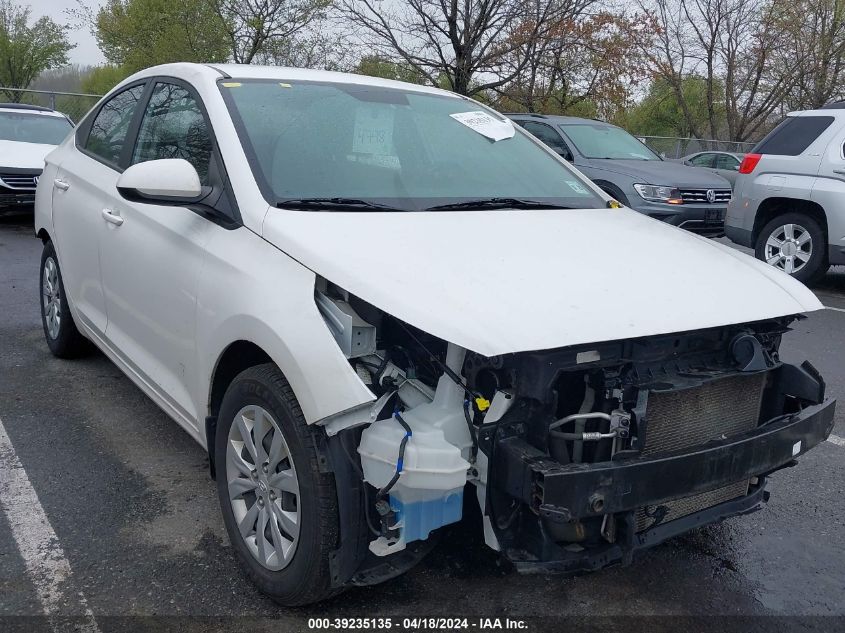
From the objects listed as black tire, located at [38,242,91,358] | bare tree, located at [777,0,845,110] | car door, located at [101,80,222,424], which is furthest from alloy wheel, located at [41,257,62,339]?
bare tree, located at [777,0,845,110]

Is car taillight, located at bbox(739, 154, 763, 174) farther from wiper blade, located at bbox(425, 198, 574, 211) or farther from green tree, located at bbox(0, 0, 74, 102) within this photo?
green tree, located at bbox(0, 0, 74, 102)

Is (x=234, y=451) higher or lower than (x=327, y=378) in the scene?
lower

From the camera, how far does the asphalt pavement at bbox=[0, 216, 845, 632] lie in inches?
106

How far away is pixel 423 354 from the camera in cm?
253

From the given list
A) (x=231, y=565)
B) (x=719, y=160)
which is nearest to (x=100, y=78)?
(x=719, y=160)

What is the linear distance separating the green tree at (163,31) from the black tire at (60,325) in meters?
19.9

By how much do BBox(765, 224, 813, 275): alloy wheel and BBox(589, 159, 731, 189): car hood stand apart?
1.67 m

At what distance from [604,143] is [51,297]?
8.20 meters

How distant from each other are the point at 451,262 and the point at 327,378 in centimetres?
55

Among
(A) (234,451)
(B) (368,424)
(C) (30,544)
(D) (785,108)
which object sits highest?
(D) (785,108)

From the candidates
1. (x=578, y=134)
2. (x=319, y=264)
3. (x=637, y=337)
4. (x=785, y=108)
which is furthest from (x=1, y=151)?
(x=785, y=108)

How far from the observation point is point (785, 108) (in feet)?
109

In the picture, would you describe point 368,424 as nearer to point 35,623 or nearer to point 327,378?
point 327,378

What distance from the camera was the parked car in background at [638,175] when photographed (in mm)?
10062
